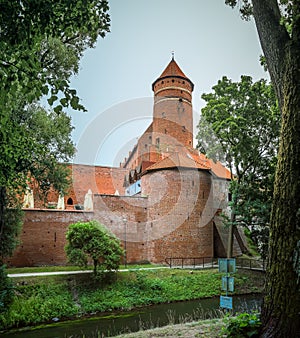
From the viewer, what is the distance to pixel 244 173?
60.1 feet

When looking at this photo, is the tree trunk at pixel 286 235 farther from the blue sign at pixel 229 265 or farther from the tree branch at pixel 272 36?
the blue sign at pixel 229 265

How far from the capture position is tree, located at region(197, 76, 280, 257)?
55.4 feet

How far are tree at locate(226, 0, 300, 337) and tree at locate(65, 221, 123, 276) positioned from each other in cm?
1148

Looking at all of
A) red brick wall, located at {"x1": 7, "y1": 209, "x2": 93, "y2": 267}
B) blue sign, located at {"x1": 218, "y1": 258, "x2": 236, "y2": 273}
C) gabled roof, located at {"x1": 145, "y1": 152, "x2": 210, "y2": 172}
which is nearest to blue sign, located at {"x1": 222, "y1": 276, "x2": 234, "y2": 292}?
blue sign, located at {"x1": 218, "y1": 258, "x2": 236, "y2": 273}

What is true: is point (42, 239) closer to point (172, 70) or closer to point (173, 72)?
point (173, 72)

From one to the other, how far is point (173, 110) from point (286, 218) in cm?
2564

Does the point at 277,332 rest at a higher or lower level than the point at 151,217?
lower

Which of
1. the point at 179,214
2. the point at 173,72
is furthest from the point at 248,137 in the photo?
the point at 173,72

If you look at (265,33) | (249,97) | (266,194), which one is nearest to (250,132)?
(249,97)

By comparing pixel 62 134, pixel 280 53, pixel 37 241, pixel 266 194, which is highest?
pixel 62 134

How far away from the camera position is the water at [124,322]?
9602 mm

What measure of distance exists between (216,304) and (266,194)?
273 inches

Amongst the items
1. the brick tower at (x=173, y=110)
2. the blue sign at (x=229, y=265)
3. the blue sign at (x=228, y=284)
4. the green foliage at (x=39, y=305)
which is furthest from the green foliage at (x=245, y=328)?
the brick tower at (x=173, y=110)

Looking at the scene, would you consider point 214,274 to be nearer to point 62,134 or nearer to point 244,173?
point 244,173
